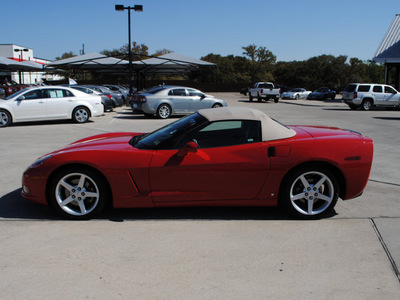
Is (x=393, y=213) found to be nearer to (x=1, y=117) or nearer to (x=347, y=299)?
(x=347, y=299)

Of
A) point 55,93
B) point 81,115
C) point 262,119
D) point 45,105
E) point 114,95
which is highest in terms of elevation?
point 55,93

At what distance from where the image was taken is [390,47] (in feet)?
109

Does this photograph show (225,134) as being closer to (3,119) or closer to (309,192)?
(309,192)

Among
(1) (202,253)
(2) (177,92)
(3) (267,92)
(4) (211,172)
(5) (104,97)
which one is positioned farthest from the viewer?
(3) (267,92)

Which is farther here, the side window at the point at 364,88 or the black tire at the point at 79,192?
the side window at the point at 364,88

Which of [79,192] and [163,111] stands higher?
[163,111]

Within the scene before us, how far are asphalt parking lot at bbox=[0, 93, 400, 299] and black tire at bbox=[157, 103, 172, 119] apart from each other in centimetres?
1221

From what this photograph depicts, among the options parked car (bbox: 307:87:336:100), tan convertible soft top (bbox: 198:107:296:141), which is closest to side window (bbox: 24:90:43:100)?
tan convertible soft top (bbox: 198:107:296:141)

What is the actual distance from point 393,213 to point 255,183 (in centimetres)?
182

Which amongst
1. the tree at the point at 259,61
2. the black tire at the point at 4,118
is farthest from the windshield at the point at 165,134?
the tree at the point at 259,61

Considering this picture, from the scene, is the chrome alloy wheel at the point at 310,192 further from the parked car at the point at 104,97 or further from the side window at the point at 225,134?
the parked car at the point at 104,97

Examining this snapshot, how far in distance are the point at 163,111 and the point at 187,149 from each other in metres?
13.4

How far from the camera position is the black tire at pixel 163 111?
57.9ft

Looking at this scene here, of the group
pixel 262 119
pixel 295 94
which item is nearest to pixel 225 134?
pixel 262 119
